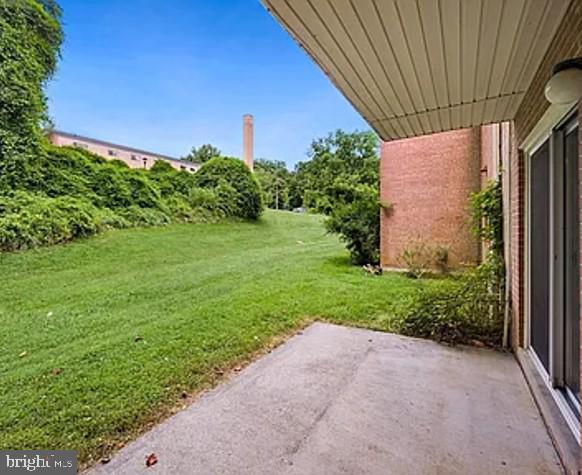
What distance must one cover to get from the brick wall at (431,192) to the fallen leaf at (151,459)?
7.44 meters

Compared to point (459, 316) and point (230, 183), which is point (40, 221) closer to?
point (230, 183)

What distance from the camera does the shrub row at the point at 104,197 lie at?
8.99 metres

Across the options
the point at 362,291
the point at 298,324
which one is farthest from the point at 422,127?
the point at 362,291

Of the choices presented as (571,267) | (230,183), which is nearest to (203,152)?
(230,183)

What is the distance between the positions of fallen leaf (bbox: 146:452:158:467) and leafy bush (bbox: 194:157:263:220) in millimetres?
13824

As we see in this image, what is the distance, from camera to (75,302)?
5.82 metres

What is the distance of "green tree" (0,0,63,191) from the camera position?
31.2ft

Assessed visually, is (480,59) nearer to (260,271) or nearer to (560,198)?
(560,198)

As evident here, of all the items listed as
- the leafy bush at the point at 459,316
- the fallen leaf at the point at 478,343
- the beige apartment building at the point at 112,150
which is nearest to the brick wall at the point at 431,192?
the leafy bush at the point at 459,316

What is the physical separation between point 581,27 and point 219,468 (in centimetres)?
303

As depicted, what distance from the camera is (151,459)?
7.01 feet

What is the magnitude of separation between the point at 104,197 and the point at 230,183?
17.9 ft

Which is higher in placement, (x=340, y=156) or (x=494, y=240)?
(x=340, y=156)

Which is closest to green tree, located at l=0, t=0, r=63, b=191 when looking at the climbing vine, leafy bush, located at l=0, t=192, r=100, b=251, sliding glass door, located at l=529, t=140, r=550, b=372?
leafy bush, located at l=0, t=192, r=100, b=251
